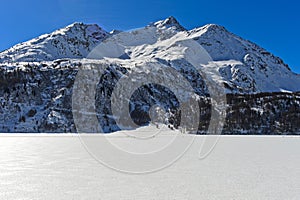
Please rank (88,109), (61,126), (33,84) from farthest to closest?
(33,84)
(88,109)
(61,126)

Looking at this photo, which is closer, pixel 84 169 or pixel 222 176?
pixel 222 176

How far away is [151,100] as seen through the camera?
166000mm

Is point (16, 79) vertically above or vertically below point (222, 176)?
above

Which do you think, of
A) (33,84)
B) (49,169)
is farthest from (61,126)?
(49,169)

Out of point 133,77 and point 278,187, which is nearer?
point 278,187

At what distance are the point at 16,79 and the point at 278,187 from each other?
146373mm

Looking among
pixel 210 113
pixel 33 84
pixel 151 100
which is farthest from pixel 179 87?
pixel 33 84

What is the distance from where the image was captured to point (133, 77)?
576 ft

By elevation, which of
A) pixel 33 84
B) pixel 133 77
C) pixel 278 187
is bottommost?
pixel 278 187

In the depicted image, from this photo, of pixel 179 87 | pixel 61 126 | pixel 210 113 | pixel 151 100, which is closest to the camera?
pixel 61 126

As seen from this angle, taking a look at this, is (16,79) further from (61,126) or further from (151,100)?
(151,100)

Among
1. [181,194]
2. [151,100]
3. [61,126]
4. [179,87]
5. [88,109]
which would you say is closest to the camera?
[181,194]

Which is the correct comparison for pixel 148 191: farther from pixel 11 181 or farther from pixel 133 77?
pixel 133 77

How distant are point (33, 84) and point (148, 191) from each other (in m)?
140
